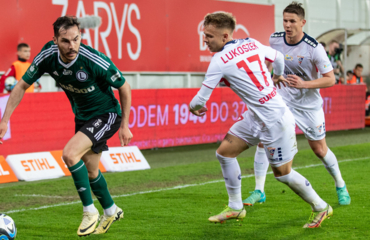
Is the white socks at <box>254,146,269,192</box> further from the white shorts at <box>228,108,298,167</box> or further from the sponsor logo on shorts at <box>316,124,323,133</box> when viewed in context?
the white shorts at <box>228,108,298,167</box>

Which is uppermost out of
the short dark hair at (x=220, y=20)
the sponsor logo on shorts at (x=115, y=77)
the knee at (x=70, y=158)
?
the short dark hair at (x=220, y=20)

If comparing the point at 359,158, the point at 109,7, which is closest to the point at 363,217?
the point at 359,158

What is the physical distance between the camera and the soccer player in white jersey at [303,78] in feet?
19.8

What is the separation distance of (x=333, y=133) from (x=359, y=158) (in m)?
4.98

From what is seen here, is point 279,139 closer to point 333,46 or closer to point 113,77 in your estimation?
point 113,77

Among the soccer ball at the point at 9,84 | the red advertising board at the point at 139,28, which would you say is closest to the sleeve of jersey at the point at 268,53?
the soccer ball at the point at 9,84

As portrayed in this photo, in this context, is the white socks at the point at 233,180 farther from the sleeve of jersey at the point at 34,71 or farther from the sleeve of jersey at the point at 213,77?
the sleeve of jersey at the point at 34,71

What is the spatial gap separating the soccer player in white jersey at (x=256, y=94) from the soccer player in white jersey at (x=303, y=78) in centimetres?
97

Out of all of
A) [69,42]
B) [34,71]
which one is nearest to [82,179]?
[34,71]

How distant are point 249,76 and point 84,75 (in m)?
1.41

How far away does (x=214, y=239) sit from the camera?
194 inches

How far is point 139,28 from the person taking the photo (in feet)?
52.9

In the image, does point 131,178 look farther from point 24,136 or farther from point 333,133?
point 333,133

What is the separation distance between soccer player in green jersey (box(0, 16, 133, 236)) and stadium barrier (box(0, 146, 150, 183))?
12.4ft
